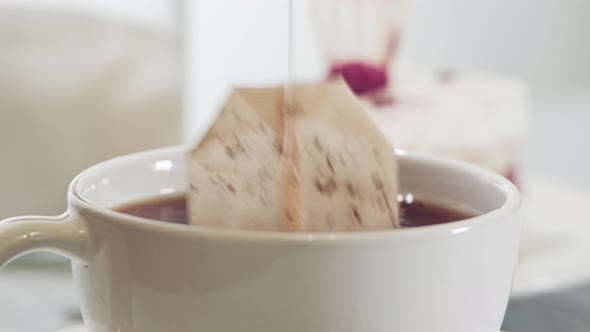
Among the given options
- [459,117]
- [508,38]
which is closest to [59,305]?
[459,117]

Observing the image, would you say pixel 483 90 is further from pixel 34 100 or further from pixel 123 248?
pixel 123 248

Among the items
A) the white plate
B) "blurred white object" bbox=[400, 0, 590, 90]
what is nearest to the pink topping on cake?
the white plate

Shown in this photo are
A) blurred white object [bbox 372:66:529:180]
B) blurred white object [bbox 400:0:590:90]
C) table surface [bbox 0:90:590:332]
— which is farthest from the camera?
blurred white object [bbox 400:0:590:90]

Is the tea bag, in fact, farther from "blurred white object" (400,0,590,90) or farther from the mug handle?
"blurred white object" (400,0,590,90)

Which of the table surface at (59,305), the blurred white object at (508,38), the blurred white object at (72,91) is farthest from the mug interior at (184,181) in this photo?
the blurred white object at (508,38)

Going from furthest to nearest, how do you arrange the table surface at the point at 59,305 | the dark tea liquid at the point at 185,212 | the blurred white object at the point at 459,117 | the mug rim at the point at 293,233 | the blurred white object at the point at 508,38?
the blurred white object at the point at 508,38 → the blurred white object at the point at 459,117 → the table surface at the point at 59,305 → the dark tea liquid at the point at 185,212 → the mug rim at the point at 293,233

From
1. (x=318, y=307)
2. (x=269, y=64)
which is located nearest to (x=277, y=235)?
(x=318, y=307)

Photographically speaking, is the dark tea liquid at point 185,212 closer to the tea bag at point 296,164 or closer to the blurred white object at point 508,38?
the tea bag at point 296,164
